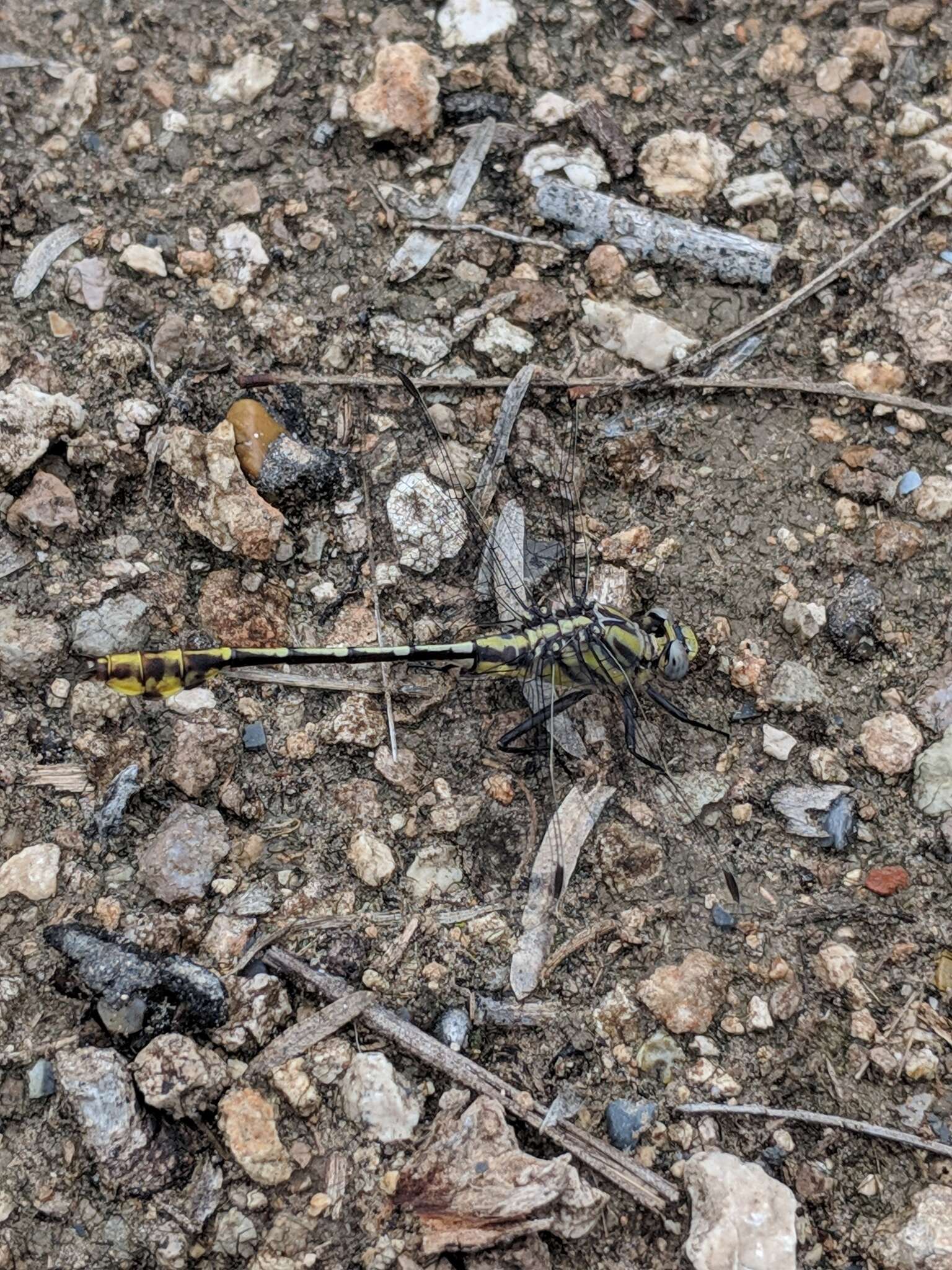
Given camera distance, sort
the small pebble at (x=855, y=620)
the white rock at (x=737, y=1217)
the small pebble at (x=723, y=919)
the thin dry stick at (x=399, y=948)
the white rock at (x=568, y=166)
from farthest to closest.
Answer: the white rock at (x=568, y=166) → the small pebble at (x=855, y=620) → the small pebble at (x=723, y=919) → the thin dry stick at (x=399, y=948) → the white rock at (x=737, y=1217)

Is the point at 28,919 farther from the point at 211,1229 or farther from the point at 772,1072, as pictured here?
the point at 772,1072

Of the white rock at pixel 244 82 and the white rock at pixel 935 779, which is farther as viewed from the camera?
the white rock at pixel 244 82

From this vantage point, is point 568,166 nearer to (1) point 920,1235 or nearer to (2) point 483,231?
(2) point 483,231

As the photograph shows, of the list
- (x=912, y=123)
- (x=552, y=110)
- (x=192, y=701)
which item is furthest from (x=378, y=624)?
(x=912, y=123)

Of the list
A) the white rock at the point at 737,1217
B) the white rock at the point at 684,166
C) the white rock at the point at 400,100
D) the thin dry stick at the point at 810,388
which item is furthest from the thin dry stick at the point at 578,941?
the white rock at the point at 400,100

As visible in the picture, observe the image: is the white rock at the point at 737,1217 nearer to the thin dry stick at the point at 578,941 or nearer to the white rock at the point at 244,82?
the thin dry stick at the point at 578,941

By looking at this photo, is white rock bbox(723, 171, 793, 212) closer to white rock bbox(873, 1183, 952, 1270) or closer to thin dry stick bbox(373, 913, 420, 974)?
thin dry stick bbox(373, 913, 420, 974)
